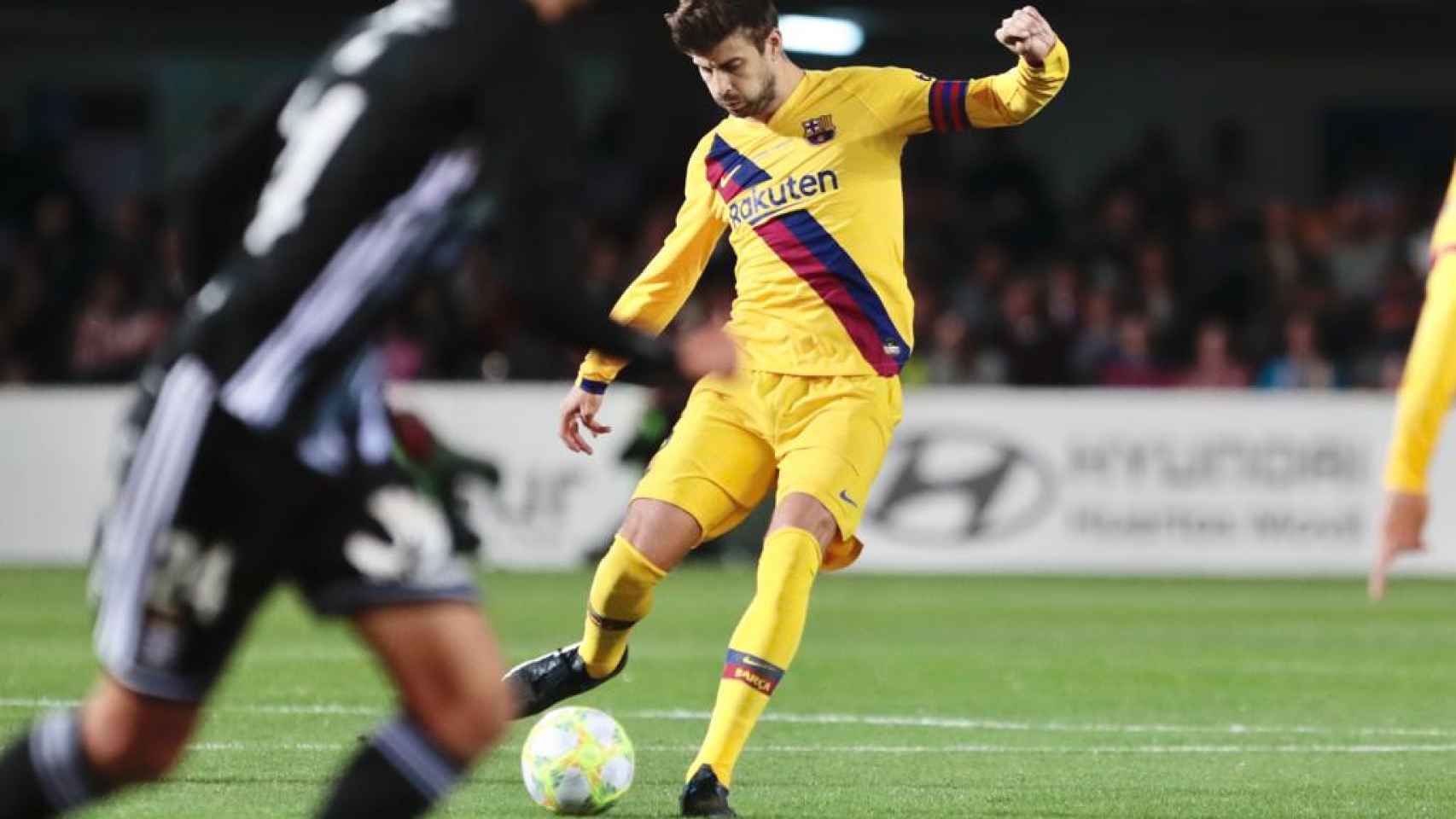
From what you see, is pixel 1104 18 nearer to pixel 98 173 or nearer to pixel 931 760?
pixel 98 173

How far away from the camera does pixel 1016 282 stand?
20656mm

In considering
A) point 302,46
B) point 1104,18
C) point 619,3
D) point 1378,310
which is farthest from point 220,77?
point 1378,310

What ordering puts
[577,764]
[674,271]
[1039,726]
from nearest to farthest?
1. [577,764]
2. [674,271]
3. [1039,726]

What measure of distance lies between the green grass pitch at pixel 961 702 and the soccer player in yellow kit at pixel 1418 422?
2.64m

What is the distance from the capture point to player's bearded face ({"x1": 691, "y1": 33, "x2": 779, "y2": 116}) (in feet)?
22.9

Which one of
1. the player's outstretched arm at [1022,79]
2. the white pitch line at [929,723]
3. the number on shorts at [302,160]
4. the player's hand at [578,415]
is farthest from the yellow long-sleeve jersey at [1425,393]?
the white pitch line at [929,723]

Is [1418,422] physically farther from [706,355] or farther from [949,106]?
[949,106]

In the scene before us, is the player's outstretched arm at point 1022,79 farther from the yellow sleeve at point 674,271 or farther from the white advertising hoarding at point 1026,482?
the white advertising hoarding at point 1026,482

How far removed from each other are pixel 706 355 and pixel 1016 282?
16.4m

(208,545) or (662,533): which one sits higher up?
(208,545)

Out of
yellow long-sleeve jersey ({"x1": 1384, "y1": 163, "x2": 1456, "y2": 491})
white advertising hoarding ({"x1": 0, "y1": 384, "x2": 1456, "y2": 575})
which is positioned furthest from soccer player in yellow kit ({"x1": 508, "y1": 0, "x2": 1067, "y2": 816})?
white advertising hoarding ({"x1": 0, "y1": 384, "x2": 1456, "y2": 575})

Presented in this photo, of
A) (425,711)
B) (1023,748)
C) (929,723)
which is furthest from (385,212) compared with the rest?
(929,723)

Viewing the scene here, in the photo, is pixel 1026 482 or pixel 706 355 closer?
pixel 706 355

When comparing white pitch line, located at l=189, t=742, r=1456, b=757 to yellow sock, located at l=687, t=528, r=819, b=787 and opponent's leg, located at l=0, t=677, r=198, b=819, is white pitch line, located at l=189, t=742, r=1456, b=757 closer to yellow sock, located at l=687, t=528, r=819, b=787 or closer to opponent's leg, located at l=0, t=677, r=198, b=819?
yellow sock, located at l=687, t=528, r=819, b=787
